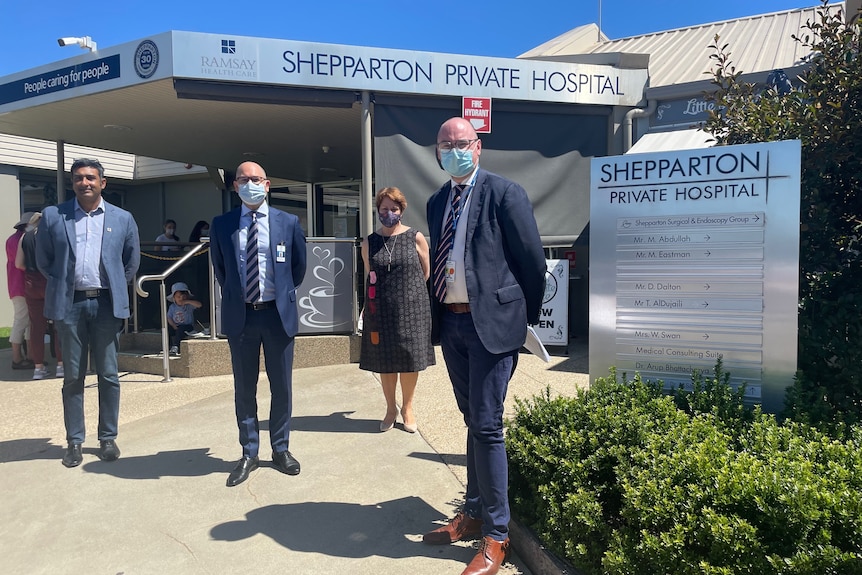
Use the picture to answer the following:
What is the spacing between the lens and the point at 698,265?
3201 millimetres

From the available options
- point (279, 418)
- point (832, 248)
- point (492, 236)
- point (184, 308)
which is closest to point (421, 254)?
point (279, 418)

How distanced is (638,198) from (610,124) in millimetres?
5183

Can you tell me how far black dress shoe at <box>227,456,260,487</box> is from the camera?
3762 millimetres

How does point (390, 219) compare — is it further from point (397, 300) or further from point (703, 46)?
point (703, 46)

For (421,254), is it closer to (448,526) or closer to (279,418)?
(279,418)

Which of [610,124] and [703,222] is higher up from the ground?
[610,124]

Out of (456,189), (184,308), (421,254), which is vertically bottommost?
(184,308)

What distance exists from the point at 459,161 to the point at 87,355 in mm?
3135

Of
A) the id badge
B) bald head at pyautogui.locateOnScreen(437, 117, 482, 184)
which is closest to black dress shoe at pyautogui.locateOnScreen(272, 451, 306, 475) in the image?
the id badge

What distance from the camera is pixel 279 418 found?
3930 mm

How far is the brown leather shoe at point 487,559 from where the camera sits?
2594mm

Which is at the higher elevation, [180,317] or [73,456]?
[180,317]

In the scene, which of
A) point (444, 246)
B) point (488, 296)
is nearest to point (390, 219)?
point (444, 246)

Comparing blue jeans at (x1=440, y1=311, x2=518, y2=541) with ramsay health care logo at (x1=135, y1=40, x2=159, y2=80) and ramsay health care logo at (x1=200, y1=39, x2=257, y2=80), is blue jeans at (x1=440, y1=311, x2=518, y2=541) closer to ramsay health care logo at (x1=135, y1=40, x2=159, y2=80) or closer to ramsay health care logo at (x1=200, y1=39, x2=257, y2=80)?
ramsay health care logo at (x1=200, y1=39, x2=257, y2=80)
